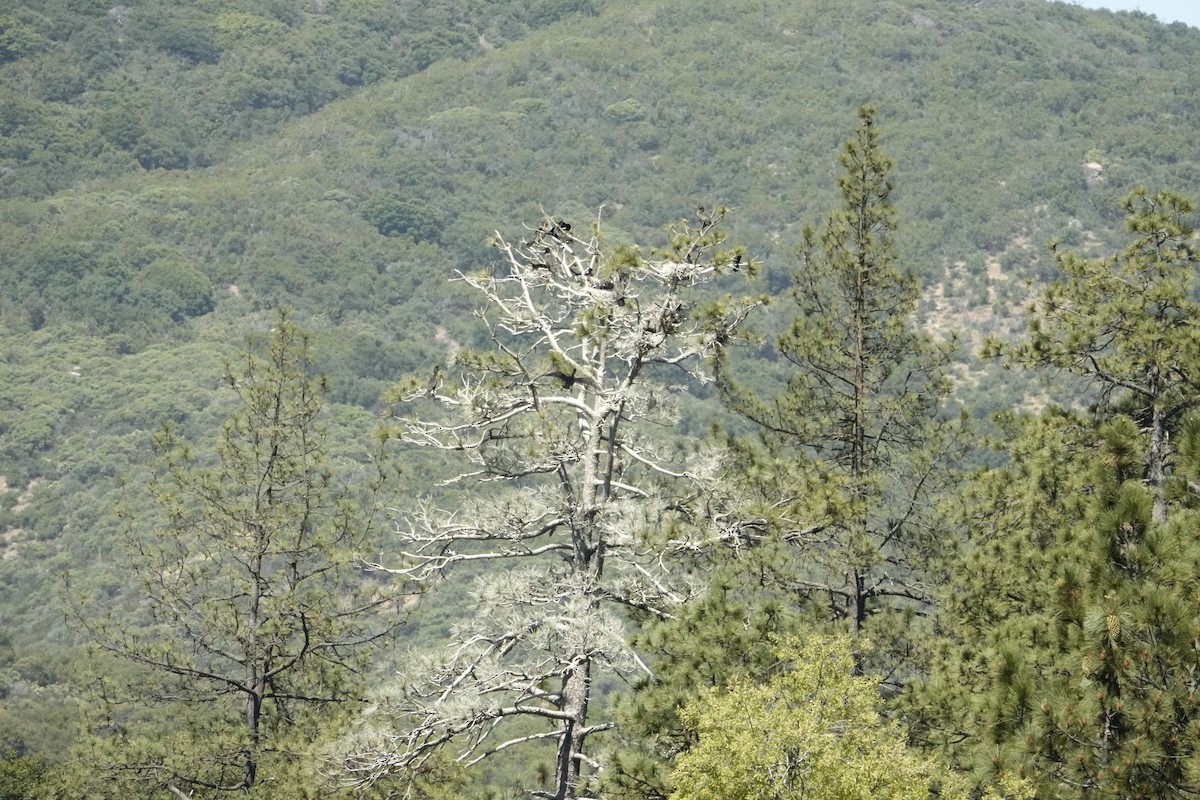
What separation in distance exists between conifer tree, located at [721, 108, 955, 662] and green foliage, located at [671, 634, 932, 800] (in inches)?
240

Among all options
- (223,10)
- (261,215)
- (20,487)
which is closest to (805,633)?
(20,487)

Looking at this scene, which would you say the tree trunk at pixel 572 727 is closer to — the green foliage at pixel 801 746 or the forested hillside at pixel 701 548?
the forested hillside at pixel 701 548

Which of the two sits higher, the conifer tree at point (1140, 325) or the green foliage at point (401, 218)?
the conifer tree at point (1140, 325)

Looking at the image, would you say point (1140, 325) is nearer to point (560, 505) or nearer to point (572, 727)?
point (560, 505)

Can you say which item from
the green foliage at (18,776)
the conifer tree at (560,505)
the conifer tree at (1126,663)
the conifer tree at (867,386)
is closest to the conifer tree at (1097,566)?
the conifer tree at (1126,663)

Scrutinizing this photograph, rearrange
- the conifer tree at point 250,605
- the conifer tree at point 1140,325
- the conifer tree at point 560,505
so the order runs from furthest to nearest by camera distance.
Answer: the conifer tree at point 250,605 < the conifer tree at point 1140,325 < the conifer tree at point 560,505

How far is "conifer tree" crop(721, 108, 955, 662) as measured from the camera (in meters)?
18.9

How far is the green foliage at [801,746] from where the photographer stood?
11.7 m

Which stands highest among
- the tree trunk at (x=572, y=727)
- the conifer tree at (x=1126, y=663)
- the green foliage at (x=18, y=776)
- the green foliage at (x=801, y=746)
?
the conifer tree at (x=1126, y=663)

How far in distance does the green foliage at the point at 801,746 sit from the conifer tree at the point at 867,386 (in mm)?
6106

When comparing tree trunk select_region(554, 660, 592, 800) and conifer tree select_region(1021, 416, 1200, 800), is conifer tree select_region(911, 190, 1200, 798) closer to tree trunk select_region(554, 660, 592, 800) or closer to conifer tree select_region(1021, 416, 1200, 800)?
conifer tree select_region(1021, 416, 1200, 800)

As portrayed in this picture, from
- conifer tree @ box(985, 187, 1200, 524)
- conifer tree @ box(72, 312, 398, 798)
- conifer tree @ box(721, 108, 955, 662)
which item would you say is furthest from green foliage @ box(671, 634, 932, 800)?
conifer tree @ box(72, 312, 398, 798)

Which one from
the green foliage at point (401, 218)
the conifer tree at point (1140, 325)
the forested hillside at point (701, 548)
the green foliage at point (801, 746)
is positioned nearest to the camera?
the forested hillside at point (701, 548)

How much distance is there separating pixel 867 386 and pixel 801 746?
844 cm
